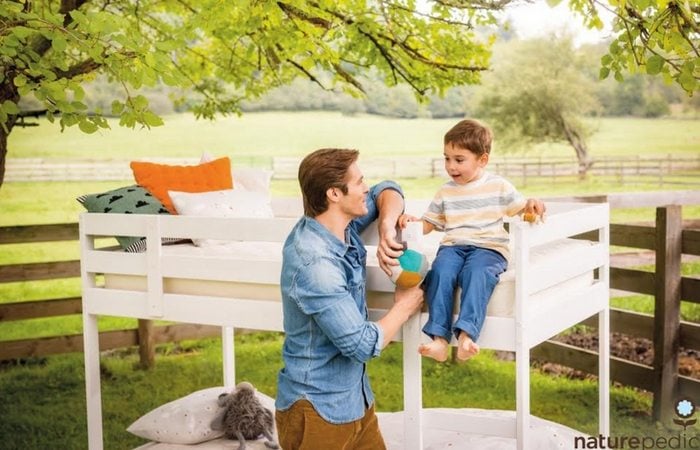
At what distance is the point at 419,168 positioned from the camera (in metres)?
8.70

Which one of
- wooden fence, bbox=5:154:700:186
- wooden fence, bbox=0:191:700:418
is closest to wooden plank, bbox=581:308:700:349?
wooden fence, bbox=0:191:700:418

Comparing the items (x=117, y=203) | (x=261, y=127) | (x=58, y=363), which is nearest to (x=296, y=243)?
(x=117, y=203)

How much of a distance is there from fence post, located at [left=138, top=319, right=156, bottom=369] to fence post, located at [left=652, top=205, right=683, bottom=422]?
10.2 feet

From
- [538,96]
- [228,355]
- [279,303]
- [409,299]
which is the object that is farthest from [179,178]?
[538,96]

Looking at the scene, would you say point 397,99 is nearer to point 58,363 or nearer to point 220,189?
point 58,363

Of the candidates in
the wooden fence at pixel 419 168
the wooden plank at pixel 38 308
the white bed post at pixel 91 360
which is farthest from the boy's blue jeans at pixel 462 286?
the wooden fence at pixel 419 168

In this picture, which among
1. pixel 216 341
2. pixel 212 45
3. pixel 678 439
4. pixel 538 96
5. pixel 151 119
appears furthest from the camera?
pixel 538 96

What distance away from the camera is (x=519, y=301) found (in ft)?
8.23

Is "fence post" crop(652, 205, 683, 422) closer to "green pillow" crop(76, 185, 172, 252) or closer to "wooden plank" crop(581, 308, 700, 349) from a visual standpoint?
"wooden plank" crop(581, 308, 700, 349)

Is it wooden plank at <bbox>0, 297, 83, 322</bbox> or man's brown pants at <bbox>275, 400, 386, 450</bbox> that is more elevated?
man's brown pants at <bbox>275, 400, 386, 450</bbox>

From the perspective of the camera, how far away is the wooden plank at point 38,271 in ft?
16.9

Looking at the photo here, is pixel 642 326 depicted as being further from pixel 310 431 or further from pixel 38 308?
pixel 38 308

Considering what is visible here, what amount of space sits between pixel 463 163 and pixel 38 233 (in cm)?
339

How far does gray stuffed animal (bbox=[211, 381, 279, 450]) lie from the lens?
347 cm
